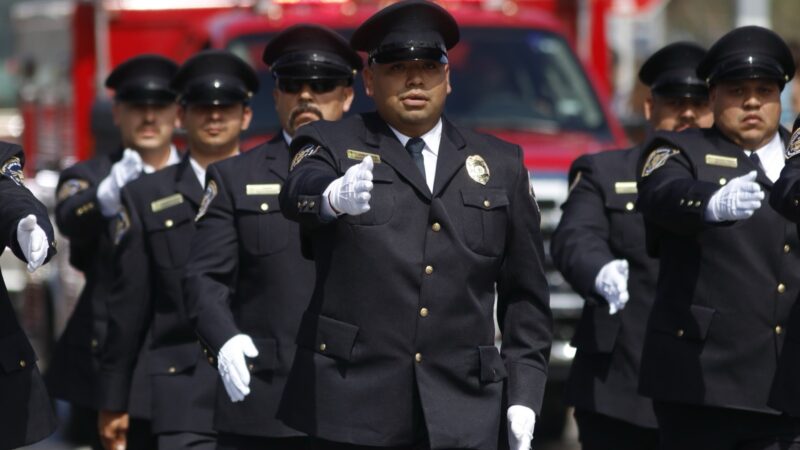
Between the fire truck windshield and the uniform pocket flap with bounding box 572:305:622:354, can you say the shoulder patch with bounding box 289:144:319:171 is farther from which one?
the fire truck windshield

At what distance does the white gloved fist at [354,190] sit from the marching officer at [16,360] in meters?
0.93

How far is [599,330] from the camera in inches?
308

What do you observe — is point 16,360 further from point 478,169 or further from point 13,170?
point 478,169

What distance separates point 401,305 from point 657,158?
142cm

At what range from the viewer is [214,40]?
36.7 feet

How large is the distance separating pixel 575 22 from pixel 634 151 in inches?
199

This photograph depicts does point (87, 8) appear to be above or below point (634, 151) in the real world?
above

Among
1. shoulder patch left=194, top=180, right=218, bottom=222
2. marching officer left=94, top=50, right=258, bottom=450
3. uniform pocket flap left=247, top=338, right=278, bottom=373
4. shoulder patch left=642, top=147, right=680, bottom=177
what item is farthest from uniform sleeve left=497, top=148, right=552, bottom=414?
marching officer left=94, top=50, right=258, bottom=450

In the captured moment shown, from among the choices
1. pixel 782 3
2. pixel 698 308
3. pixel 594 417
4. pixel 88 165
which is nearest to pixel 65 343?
pixel 88 165

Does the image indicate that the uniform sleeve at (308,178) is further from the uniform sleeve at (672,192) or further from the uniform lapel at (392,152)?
the uniform sleeve at (672,192)

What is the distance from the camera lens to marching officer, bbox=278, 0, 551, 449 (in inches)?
228

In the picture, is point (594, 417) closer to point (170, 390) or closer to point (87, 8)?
point (170, 390)

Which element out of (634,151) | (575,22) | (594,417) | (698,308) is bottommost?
(594,417)

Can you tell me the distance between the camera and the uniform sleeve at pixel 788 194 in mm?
6160
